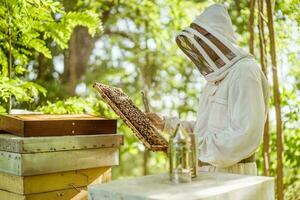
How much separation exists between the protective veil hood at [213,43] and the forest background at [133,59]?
62cm

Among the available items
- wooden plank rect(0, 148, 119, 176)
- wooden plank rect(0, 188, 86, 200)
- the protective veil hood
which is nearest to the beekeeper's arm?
the protective veil hood

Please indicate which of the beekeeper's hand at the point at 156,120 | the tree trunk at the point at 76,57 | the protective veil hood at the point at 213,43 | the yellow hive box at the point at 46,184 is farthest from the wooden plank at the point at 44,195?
the tree trunk at the point at 76,57

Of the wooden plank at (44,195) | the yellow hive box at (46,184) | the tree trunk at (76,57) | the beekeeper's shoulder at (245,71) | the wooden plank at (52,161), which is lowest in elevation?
A: the wooden plank at (44,195)

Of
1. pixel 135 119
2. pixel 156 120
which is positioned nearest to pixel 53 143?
pixel 135 119

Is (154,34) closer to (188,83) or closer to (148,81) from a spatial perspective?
(148,81)

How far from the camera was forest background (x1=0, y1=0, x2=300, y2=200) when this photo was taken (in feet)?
11.6

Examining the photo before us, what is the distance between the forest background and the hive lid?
1.15 ft

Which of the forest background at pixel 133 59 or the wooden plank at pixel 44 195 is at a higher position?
the forest background at pixel 133 59

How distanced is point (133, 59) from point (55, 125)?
23.6ft

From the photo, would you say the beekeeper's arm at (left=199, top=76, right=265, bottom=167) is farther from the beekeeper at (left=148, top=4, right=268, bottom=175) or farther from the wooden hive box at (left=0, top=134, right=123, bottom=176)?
the wooden hive box at (left=0, top=134, right=123, bottom=176)

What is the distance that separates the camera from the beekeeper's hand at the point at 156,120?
3.02 meters

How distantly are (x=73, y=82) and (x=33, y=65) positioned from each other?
1.33 m

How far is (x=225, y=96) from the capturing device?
256 centimetres

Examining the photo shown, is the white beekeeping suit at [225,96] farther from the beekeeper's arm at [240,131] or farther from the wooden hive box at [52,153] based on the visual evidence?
the wooden hive box at [52,153]
